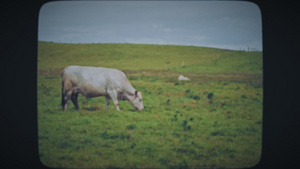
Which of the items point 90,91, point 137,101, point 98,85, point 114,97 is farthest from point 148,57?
point 90,91

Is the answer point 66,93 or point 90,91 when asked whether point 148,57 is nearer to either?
point 90,91

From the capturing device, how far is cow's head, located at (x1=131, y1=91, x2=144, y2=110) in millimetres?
5552

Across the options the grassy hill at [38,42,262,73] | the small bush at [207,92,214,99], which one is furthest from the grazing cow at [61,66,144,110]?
the small bush at [207,92,214,99]

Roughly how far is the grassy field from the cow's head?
0.49 ft

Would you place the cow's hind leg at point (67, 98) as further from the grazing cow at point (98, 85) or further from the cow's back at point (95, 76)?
the cow's back at point (95, 76)

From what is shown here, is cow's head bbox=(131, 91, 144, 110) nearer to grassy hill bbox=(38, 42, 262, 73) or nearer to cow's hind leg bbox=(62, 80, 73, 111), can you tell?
grassy hill bbox=(38, 42, 262, 73)

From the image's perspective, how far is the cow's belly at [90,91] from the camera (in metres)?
5.71

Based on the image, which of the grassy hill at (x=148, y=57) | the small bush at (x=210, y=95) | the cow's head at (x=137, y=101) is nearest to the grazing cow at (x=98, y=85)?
the cow's head at (x=137, y=101)

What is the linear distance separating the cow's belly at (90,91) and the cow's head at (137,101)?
2.99 feet

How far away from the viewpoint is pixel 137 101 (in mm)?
5691

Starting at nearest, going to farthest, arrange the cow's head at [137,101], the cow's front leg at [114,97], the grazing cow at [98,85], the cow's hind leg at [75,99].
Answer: the cow's hind leg at [75,99] < the grazing cow at [98,85] < the cow's head at [137,101] < the cow's front leg at [114,97]
